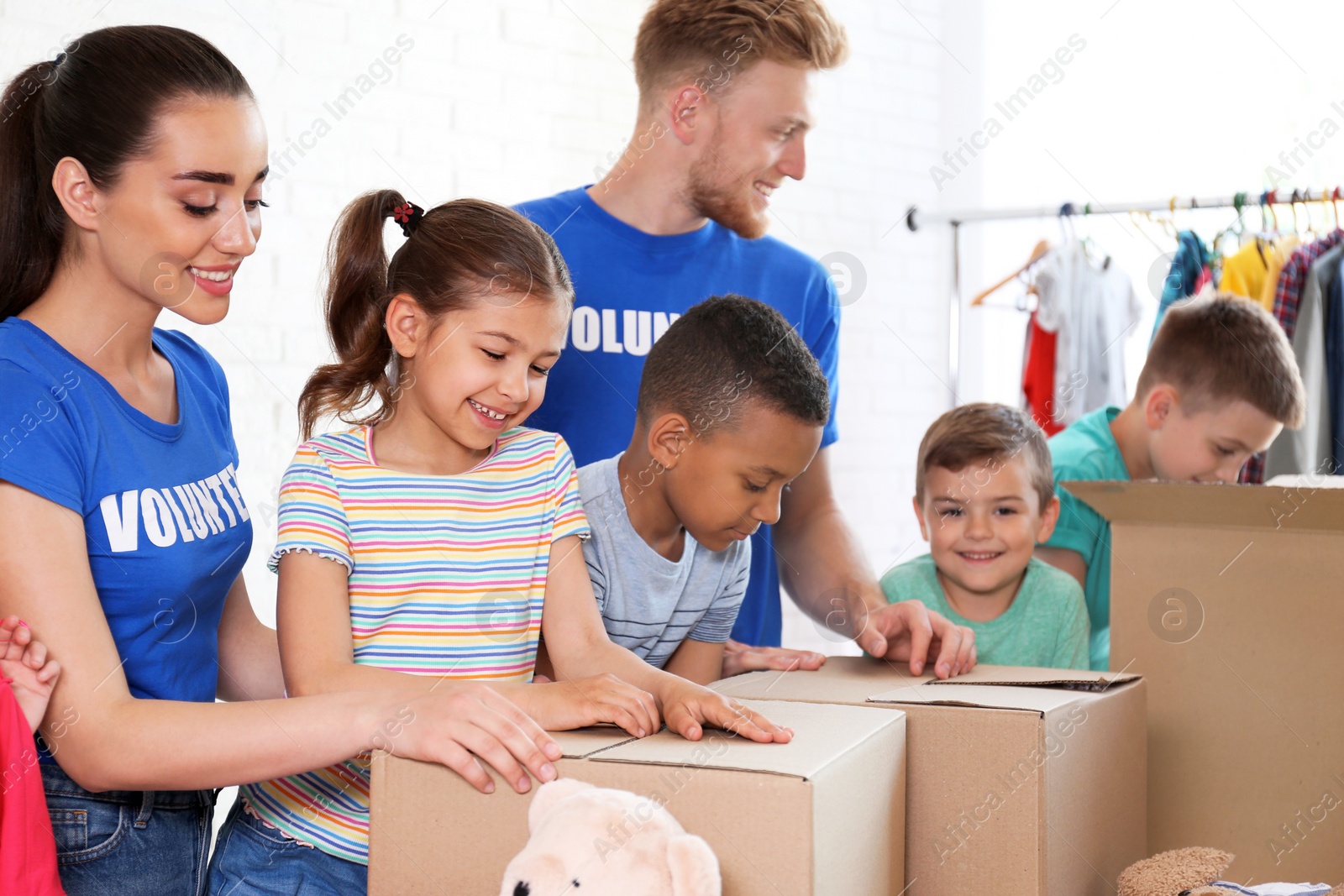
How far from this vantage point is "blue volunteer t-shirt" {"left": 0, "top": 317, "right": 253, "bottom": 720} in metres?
0.90

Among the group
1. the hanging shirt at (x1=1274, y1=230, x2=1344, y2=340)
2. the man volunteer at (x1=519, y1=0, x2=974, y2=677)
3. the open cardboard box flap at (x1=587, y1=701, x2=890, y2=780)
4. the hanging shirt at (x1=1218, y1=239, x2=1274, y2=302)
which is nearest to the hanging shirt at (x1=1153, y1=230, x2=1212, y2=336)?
the hanging shirt at (x1=1218, y1=239, x2=1274, y2=302)

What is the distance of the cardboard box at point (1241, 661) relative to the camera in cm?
104

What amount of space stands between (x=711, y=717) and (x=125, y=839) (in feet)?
1.72

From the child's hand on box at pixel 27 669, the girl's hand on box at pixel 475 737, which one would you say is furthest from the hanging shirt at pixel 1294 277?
the child's hand on box at pixel 27 669

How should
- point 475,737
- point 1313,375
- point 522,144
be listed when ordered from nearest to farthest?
point 475,737
point 1313,375
point 522,144

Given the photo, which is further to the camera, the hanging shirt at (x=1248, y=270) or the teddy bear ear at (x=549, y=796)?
the hanging shirt at (x=1248, y=270)

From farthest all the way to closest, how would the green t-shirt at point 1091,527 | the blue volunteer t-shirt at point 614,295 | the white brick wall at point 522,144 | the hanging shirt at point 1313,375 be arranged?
the hanging shirt at point 1313,375 → the white brick wall at point 522,144 → the green t-shirt at point 1091,527 → the blue volunteer t-shirt at point 614,295

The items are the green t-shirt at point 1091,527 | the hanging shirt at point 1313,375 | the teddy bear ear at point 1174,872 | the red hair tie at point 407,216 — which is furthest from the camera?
the hanging shirt at point 1313,375

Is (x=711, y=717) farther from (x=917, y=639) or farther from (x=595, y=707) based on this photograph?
(x=917, y=639)

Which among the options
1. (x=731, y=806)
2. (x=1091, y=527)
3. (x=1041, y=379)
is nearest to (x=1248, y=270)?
(x=1041, y=379)

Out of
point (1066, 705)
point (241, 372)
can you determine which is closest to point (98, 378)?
point (1066, 705)

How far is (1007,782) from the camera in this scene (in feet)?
Result: 2.67

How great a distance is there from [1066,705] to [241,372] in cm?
179

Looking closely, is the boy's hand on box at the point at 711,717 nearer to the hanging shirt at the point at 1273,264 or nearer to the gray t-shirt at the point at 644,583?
the gray t-shirt at the point at 644,583
